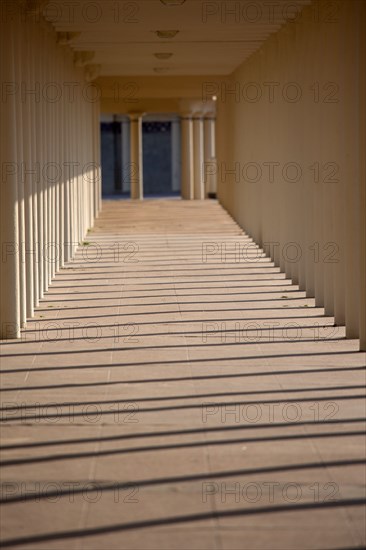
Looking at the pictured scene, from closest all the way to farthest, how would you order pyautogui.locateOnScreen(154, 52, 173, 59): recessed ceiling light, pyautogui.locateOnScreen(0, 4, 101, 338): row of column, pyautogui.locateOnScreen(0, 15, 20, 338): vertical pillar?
pyautogui.locateOnScreen(0, 15, 20, 338): vertical pillar, pyautogui.locateOnScreen(0, 4, 101, 338): row of column, pyautogui.locateOnScreen(154, 52, 173, 59): recessed ceiling light

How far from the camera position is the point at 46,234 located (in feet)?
41.4

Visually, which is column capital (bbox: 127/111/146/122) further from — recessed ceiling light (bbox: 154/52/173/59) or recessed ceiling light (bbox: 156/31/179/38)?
recessed ceiling light (bbox: 156/31/179/38)

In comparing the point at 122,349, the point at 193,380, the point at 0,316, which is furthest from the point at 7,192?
the point at 193,380

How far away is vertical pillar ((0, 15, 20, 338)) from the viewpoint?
9.23m

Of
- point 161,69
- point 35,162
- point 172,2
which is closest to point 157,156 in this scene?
point 161,69

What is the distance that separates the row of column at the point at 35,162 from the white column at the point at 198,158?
42.3 feet

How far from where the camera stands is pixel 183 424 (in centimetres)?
630

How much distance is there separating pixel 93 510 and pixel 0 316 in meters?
4.76

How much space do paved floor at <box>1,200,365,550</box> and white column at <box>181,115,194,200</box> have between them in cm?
1887

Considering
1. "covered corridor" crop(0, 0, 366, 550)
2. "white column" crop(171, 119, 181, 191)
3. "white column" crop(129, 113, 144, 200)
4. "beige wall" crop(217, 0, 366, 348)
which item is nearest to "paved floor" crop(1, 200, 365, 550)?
"covered corridor" crop(0, 0, 366, 550)

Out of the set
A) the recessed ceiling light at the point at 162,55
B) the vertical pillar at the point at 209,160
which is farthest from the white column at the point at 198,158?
the recessed ceiling light at the point at 162,55

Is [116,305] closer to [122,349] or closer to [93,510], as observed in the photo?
[122,349]

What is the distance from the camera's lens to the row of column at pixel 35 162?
9.33 m

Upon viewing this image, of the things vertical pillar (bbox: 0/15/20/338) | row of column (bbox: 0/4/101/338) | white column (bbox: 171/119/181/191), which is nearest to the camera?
vertical pillar (bbox: 0/15/20/338)
